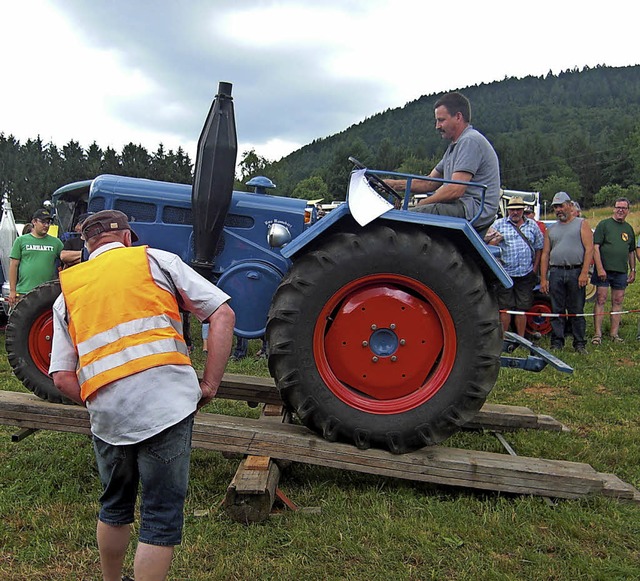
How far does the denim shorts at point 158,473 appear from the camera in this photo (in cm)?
213

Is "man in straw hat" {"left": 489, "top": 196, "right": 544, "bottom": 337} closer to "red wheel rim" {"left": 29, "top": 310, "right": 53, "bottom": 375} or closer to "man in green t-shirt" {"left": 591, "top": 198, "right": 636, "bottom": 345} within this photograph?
"man in green t-shirt" {"left": 591, "top": 198, "right": 636, "bottom": 345}

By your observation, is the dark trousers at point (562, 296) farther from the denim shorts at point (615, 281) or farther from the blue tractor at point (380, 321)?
the blue tractor at point (380, 321)

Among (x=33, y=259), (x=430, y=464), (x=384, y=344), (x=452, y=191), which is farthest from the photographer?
(x=33, y=259)

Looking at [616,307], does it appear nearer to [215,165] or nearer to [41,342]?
[215,165]

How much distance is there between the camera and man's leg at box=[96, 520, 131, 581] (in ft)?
7.39

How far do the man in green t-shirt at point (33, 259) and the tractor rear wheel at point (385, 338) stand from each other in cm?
480

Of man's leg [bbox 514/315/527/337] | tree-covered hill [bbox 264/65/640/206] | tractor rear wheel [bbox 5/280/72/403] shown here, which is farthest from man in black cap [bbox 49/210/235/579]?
tree-covered hill [bbox 264/65/640/206]

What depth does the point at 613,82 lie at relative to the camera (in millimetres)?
117938

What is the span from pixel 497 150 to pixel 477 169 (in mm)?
81679

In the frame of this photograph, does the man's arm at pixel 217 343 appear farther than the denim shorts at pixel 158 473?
Yes

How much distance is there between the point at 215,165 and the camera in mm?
3604

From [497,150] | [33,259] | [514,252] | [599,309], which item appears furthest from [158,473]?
[497,150]

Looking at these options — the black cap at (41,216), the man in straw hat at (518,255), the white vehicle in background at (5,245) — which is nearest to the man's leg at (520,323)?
the man in straw hat at (518,255)

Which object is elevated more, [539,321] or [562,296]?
[562,296]
